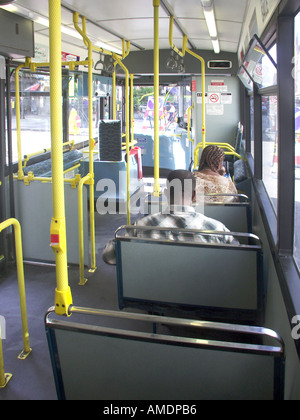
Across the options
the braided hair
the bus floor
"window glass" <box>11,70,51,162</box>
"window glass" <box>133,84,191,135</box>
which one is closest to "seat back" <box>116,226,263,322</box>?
the bus floor

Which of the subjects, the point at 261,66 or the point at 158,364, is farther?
the point at 261,66

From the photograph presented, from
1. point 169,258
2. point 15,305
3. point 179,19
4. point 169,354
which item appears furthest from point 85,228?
point 169,354

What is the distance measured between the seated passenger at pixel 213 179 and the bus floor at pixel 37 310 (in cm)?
128

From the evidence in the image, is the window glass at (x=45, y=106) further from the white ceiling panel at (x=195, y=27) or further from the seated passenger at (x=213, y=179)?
the seated passenger at (x=213, y=179)

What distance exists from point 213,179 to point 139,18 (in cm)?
211

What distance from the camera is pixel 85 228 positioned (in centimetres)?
433

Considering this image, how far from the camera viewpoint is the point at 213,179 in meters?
4.16

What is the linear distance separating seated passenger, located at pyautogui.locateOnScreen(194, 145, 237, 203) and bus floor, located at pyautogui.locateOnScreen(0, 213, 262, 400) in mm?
1278

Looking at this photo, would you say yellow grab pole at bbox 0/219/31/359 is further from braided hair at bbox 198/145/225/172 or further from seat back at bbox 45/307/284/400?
braided hair at bbox 198/145/225/172

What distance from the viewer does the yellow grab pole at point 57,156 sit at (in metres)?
1.37

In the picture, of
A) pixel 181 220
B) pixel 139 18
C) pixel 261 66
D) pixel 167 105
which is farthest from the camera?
pixel 167 105

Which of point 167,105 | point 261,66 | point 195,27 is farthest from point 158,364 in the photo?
point 167,105

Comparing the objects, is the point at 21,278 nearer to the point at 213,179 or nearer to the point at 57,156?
the point at 57,156

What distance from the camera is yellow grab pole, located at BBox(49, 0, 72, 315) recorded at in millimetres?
1369
